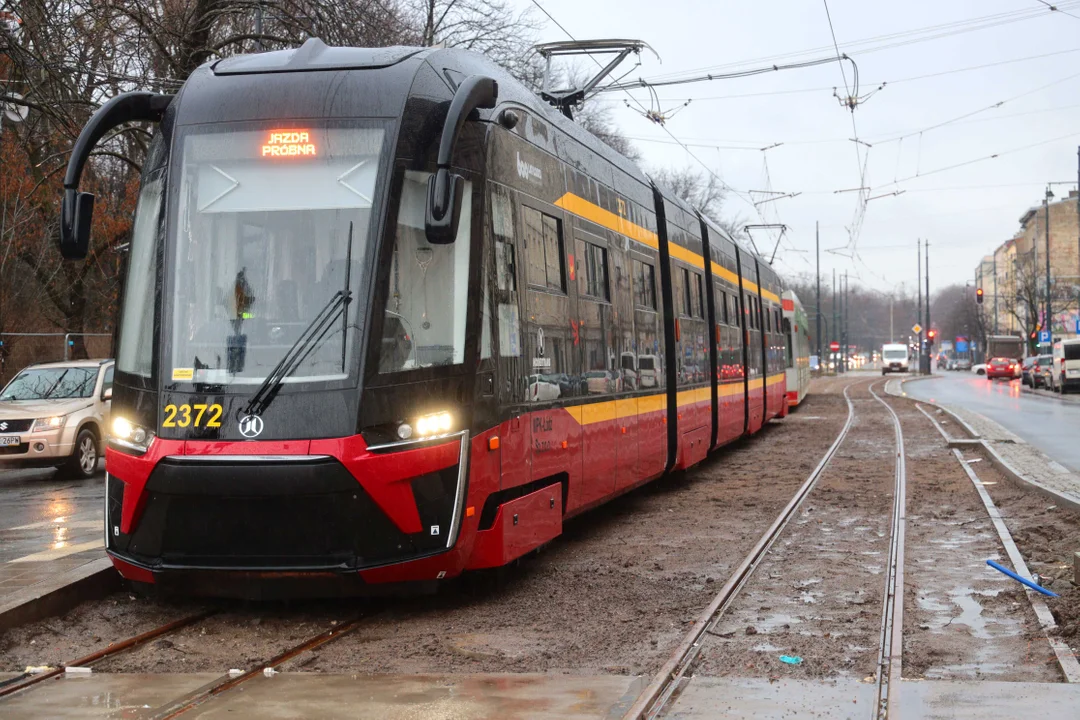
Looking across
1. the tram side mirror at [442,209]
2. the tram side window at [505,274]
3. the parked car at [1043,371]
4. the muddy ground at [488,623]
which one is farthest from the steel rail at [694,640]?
the parked car at [1043,371]

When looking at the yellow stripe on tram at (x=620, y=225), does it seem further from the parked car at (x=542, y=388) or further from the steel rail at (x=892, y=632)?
the steel rail at (x=892, y=632)

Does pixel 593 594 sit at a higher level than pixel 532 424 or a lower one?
lower

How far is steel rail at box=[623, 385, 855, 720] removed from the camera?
576cm

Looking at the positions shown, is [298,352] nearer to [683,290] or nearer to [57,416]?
[683,290]

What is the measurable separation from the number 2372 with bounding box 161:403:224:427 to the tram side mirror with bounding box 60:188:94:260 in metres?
1.20

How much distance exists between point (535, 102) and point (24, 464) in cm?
1101

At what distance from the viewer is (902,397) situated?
46344 millimetres

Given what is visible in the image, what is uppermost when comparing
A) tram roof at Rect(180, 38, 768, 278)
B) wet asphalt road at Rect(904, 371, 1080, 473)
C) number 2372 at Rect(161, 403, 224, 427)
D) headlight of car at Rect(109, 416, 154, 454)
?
tram roof at Rect(180, 38, 768, 278)

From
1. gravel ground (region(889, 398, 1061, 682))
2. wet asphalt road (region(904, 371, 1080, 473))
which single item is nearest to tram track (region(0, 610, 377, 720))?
gravel ground (region(889, 398, 1061, 682))

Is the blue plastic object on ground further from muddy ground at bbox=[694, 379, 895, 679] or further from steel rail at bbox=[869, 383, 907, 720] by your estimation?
muddy ground at bbox=[694, 379, 895, 679]

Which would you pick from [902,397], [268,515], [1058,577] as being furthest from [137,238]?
[902,397]

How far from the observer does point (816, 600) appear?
844 cm

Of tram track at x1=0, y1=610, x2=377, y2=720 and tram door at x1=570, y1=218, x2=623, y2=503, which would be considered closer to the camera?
tram track at x1=0, y1=610, x2=377, y2=720

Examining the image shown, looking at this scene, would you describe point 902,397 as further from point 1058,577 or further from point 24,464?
point 1058,577
